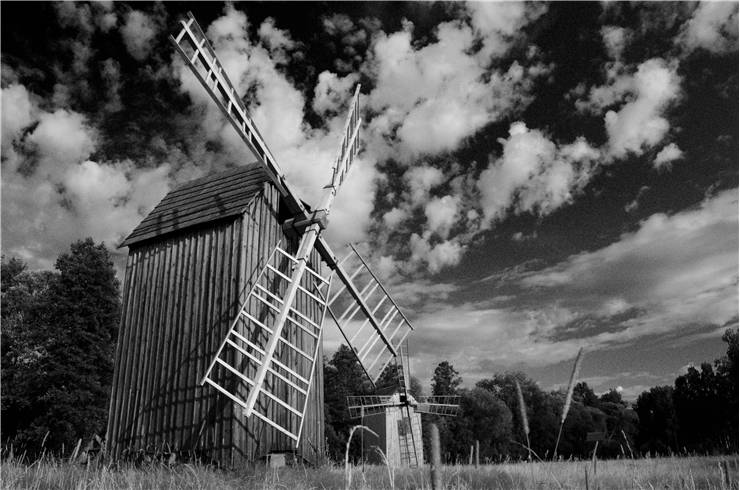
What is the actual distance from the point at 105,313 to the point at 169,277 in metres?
15.5

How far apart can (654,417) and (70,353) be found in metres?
35.3

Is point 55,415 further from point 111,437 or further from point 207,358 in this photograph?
point 207,358

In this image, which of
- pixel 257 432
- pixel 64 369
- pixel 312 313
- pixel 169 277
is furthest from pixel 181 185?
pixel 64 369

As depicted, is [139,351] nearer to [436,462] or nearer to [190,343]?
[190,343]

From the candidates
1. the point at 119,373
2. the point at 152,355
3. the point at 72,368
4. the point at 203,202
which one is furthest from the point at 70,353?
the point at 203,202

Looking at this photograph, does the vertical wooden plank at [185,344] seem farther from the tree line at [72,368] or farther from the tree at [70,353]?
the tree at [70,353]

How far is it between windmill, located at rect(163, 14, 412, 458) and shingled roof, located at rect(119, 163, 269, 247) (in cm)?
82

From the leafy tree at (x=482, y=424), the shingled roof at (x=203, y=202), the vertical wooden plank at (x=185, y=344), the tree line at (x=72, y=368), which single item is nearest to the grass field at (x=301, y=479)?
the vertical wooden plank at (x=185, y=344)

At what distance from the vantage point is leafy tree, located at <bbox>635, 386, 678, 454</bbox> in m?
34.1

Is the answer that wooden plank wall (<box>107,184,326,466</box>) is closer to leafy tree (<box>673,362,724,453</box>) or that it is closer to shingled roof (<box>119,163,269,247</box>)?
shingled roof (<box>119,163,269,247</box>)

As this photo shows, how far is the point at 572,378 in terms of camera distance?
6.83 feet

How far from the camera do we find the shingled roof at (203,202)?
11.6 meters

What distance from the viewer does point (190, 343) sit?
10820mm

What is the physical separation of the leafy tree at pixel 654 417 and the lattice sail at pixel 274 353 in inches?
1168
